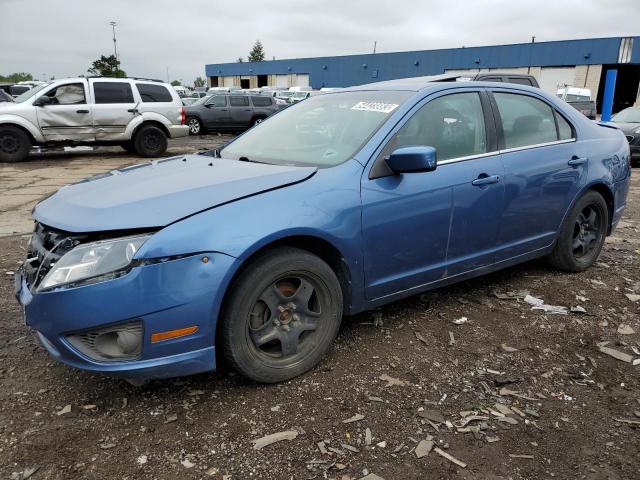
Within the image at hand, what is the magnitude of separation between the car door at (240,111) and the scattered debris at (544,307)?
718 inches

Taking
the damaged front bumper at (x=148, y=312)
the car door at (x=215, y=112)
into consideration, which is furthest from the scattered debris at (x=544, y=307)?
the car door at (x=215, y=112)

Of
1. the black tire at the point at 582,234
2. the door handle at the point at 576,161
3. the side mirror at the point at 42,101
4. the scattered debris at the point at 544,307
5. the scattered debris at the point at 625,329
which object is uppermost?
the side mirror at the point at 42,101

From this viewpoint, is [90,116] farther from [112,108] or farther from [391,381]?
[391,381]

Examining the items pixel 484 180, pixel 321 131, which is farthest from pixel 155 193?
pixel 484 180

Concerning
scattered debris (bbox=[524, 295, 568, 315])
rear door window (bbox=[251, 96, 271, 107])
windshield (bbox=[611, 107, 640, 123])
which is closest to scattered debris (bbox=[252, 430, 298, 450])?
scattered debris (bbox=[524, 295, 568, 315])

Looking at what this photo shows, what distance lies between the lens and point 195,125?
68.5ft

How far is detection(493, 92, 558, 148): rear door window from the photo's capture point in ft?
12.9

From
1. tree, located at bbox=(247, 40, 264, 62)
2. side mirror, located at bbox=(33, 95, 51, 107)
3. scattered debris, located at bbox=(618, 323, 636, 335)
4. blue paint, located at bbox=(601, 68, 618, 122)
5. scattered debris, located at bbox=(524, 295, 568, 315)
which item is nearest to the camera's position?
scattered debris, located at bbox=(618, 323, 636, 335)

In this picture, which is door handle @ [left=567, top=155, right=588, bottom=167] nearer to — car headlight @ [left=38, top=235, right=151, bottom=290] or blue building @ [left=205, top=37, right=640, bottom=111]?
car headlight @ [left=38, top=235, right=151, bottom=290]

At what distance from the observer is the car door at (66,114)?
12094mm

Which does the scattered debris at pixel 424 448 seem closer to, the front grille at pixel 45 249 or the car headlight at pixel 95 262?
the car headlight at pixel 95 262

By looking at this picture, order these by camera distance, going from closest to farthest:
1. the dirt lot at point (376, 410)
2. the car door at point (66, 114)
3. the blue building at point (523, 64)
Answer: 1. the dirt lot at point (376, 410)
2. the car door at point (66, 114)
3. the blue building at point (523, 64)

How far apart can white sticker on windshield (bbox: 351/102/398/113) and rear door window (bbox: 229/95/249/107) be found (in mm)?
18366

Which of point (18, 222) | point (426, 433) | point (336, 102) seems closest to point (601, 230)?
point (336, 102)
